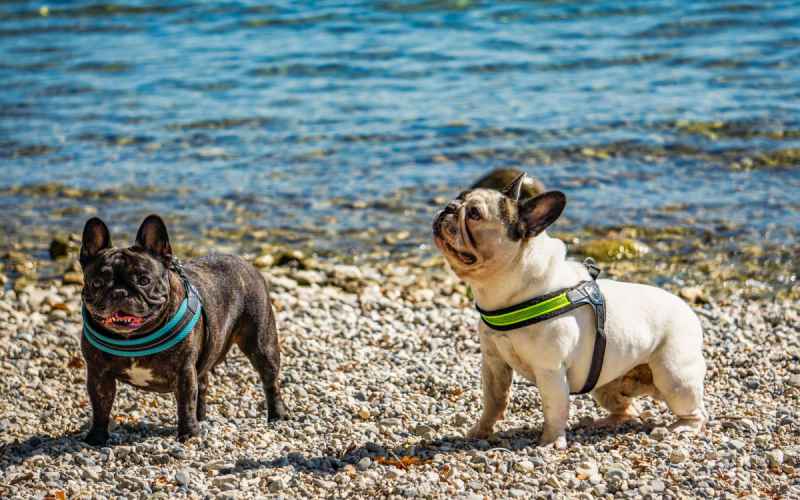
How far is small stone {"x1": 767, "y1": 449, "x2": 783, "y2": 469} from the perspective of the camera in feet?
19.0

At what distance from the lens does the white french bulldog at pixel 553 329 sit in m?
5.67

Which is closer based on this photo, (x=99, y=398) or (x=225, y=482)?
(x=225, y=482)

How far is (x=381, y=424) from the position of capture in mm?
6730

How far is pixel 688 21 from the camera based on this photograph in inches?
850

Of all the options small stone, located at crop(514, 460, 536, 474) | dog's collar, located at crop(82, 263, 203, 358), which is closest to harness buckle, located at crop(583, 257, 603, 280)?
small stone, located at crop(514, 460, 536, 474)

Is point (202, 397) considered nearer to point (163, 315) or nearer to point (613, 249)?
point (163, 315)

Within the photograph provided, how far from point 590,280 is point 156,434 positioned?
2716 millimetres

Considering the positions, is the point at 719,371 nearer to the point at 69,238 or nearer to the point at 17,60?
the point at 69,238

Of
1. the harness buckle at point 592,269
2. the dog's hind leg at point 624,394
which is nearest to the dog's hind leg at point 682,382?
the dog's hind leg at point 624,394

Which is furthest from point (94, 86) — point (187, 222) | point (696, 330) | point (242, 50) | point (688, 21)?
point (696, 330)

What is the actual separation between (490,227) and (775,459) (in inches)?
76.6

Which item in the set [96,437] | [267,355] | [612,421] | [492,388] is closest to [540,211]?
[492,388]

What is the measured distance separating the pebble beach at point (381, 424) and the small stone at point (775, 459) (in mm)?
12

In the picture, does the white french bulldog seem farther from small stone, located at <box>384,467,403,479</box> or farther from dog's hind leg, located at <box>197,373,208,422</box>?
dog's hind leg, located at <box>197,373,208,422</box>
